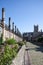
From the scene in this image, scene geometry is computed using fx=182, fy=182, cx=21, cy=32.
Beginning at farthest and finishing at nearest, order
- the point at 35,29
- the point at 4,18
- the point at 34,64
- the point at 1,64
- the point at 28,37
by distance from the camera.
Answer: the point at 35,29
the point at 28,37
the point at 4,18
the point at 34,64
the point at 1,64

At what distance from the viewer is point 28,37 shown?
132750 millimetres

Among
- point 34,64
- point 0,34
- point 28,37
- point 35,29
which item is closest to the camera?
point 34,64

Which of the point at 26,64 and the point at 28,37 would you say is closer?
the point at 26,64

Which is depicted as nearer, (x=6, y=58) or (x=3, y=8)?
(x=6, y=58)

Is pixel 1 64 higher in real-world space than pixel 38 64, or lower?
higher

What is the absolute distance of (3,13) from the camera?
2959 centimetres

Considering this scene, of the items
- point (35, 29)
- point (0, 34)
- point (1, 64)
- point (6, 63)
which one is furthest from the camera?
point (35, 29)

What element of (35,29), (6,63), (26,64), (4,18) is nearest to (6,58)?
(6,63)

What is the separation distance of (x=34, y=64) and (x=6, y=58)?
209 inches

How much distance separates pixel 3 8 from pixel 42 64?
19408 millimetres

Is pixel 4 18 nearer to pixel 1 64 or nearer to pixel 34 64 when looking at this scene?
pixel 34 64

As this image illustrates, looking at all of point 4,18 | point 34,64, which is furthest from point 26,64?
point 4,18

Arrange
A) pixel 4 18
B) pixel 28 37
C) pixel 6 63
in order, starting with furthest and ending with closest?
1. pixel 28 37
2. pixel 4 18
3. pixel 6 63

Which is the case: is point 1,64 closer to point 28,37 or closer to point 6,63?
point 6,63
